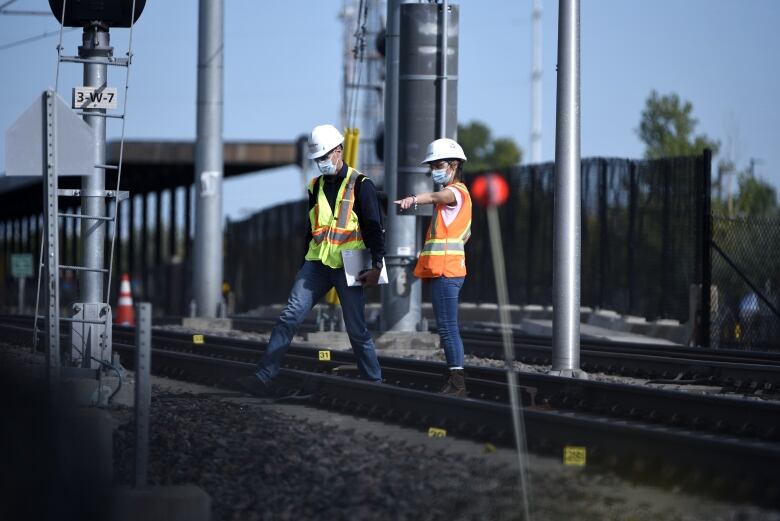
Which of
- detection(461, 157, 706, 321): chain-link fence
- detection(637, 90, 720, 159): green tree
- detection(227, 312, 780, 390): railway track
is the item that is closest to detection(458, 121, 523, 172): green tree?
detection(637, 90, 720, 159): green tree

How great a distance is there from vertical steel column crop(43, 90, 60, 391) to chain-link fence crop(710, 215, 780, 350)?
1336 cm

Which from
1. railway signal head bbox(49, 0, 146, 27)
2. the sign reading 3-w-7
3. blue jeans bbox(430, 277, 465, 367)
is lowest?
blue jeans bbox(430, 277, 465, 367)

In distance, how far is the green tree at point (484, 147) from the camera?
163375 mm

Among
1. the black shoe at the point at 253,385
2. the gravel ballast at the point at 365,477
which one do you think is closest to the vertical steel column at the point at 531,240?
the black shoe at the point at 253,385

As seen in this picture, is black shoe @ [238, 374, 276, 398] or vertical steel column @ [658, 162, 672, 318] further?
vertical steel column @ [658, 162, 672, 318]

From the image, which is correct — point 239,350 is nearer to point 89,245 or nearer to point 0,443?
point 89,245

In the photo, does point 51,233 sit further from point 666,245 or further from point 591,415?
point 666,245

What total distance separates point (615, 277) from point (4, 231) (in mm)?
62602

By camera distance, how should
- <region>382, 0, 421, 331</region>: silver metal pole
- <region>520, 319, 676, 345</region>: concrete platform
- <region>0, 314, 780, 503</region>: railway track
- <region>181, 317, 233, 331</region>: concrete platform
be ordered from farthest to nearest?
1. <region>181, 317, 233, 331</region>: concrete platform
2. <region>520, 319, 676, 345</region>: concrete platform
3. <region>382, 0, 421, 331</region>: silver metal pole
4. <region>0, 314, 780, 503</region>: railway track

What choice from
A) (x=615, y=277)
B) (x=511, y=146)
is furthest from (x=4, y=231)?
(x=511, y=146)

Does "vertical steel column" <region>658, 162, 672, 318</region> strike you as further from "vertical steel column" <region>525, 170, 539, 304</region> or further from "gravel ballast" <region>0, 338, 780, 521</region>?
"gravel ballast" <region>0, 338, 780, 521</region>

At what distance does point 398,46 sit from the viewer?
18047 millimetres

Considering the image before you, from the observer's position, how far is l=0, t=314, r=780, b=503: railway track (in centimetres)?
727

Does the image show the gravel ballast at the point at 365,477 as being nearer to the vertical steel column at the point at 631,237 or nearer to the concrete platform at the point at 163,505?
the concrete platform at the point at 163,505
